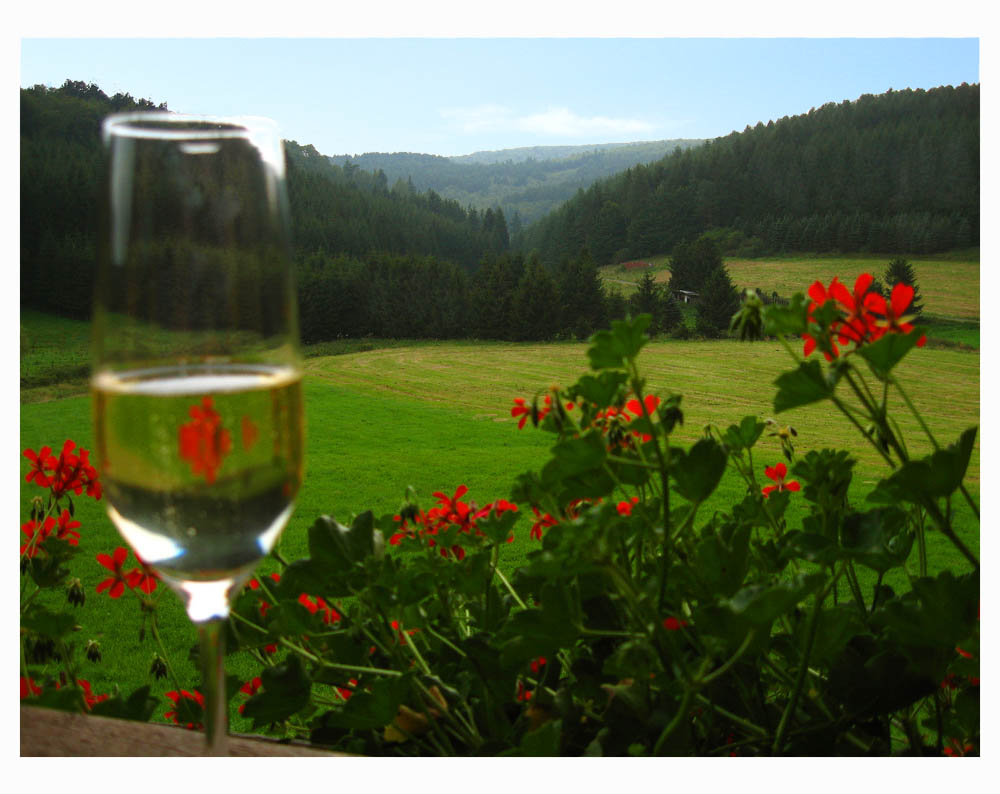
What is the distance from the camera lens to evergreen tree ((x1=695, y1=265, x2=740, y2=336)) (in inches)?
62.7

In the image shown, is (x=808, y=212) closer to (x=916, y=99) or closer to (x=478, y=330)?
(x=916, y=99)

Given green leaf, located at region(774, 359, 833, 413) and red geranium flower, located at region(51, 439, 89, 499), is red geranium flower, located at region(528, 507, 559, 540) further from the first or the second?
red geranium flower, located at region(51, 439, 89, 499)

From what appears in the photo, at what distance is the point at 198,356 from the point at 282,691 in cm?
32

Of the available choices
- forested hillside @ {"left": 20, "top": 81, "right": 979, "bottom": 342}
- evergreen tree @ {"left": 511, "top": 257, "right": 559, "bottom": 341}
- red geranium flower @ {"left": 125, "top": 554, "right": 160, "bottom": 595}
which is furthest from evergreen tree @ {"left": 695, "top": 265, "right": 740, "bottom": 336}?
red geranium flower @ {"left": 125, "top": 554, "right": 160, "bottom": 595}

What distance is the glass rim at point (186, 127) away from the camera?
1.18 feet

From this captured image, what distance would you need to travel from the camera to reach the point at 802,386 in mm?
471

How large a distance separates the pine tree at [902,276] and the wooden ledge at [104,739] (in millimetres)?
1441

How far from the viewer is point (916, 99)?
5.05ft

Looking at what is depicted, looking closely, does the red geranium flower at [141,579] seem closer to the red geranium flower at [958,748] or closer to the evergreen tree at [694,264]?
the red geranium flower at [958,748]

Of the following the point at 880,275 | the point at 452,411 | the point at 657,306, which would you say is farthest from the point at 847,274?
the point at 452,411

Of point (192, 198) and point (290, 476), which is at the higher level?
point (192, 198)

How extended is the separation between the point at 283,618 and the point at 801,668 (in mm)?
370

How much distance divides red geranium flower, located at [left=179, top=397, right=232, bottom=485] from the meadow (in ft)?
3.95

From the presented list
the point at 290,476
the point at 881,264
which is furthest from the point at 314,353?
the point at 290,476
